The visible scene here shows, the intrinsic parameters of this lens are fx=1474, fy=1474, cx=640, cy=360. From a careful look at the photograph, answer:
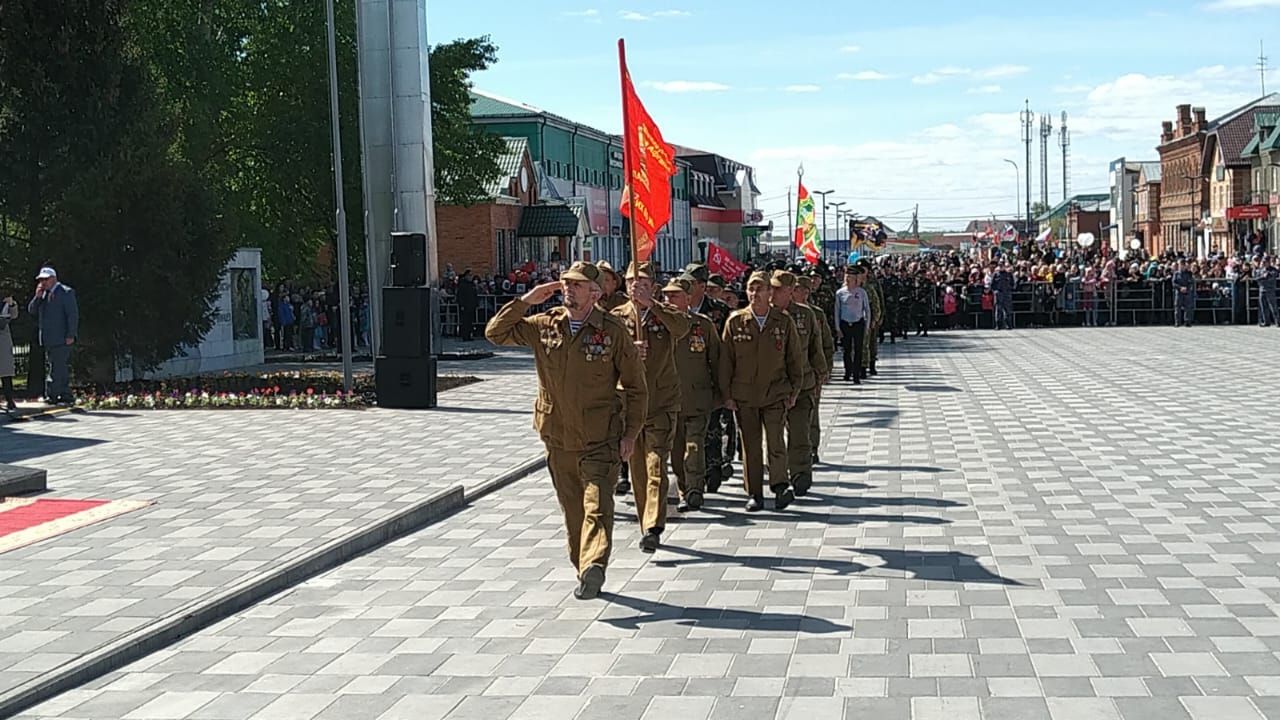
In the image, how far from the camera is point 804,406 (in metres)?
11.4

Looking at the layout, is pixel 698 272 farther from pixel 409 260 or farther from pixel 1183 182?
pixel 1183 182

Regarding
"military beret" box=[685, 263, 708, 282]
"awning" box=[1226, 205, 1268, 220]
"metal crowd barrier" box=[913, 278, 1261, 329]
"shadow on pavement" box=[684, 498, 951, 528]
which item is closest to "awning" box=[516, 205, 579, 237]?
"metal crowd barrier" box=[913, 278, 1261, 329]

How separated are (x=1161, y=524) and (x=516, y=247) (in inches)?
1890

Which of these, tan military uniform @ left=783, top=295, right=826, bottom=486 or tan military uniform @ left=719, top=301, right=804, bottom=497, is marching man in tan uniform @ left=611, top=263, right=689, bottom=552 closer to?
tan military uniform @ left=719, top=301, right=804, bottom=497

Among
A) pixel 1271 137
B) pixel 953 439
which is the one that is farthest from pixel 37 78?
pixel 1271 137

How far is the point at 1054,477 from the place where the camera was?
12242 millimetres

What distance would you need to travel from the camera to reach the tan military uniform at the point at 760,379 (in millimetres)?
10906

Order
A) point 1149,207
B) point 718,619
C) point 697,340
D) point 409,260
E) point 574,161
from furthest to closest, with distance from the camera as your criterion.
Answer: point 1149,207, point 574,161, point 409,260, point 697,340, point 718,619

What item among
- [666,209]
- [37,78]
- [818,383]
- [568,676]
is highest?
[37,78]

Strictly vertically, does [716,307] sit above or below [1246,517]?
above

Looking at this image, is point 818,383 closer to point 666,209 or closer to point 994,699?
point 666,209

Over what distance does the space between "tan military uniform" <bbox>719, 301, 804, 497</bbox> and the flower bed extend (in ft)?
30.8

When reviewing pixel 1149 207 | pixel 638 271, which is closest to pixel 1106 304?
pixel 638 271

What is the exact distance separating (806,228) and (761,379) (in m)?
29.2
